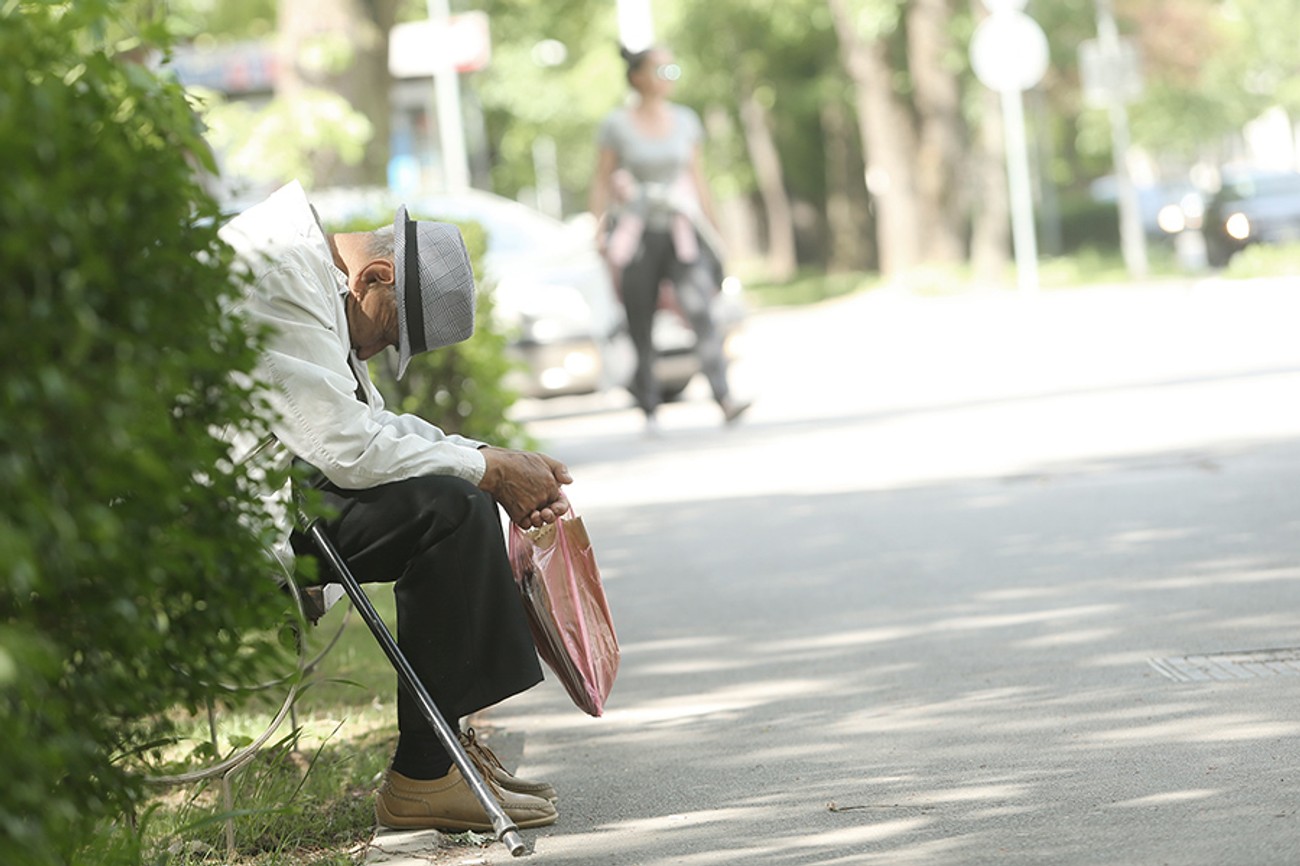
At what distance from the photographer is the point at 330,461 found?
4.54 metres

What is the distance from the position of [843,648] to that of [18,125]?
14.6 feet

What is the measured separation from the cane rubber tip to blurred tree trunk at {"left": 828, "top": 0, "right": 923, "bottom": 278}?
3129cm

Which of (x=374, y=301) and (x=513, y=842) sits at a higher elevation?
(x=374, y=301)

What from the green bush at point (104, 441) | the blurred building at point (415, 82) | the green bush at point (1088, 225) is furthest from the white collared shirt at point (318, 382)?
the green bush at point (1088, 225)

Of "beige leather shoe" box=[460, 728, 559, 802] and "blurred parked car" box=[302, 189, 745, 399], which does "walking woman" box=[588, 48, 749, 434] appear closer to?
"blurred parked car" box=[302, 189, 745, 399]

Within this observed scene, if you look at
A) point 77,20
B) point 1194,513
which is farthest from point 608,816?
point 1194,513

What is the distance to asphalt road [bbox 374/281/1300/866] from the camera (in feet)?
14.9

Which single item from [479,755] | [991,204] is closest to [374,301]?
[479,755]

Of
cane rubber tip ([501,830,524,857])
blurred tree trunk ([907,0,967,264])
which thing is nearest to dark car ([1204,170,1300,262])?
blurred tree trunk ([907,0,967,264])

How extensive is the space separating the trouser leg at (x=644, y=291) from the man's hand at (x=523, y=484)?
8802mm

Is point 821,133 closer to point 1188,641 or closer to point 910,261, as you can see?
point 910,261

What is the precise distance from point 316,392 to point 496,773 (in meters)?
1.01

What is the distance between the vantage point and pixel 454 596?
15.1 ft

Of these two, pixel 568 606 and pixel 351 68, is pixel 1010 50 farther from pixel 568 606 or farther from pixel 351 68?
pixel 568 606
